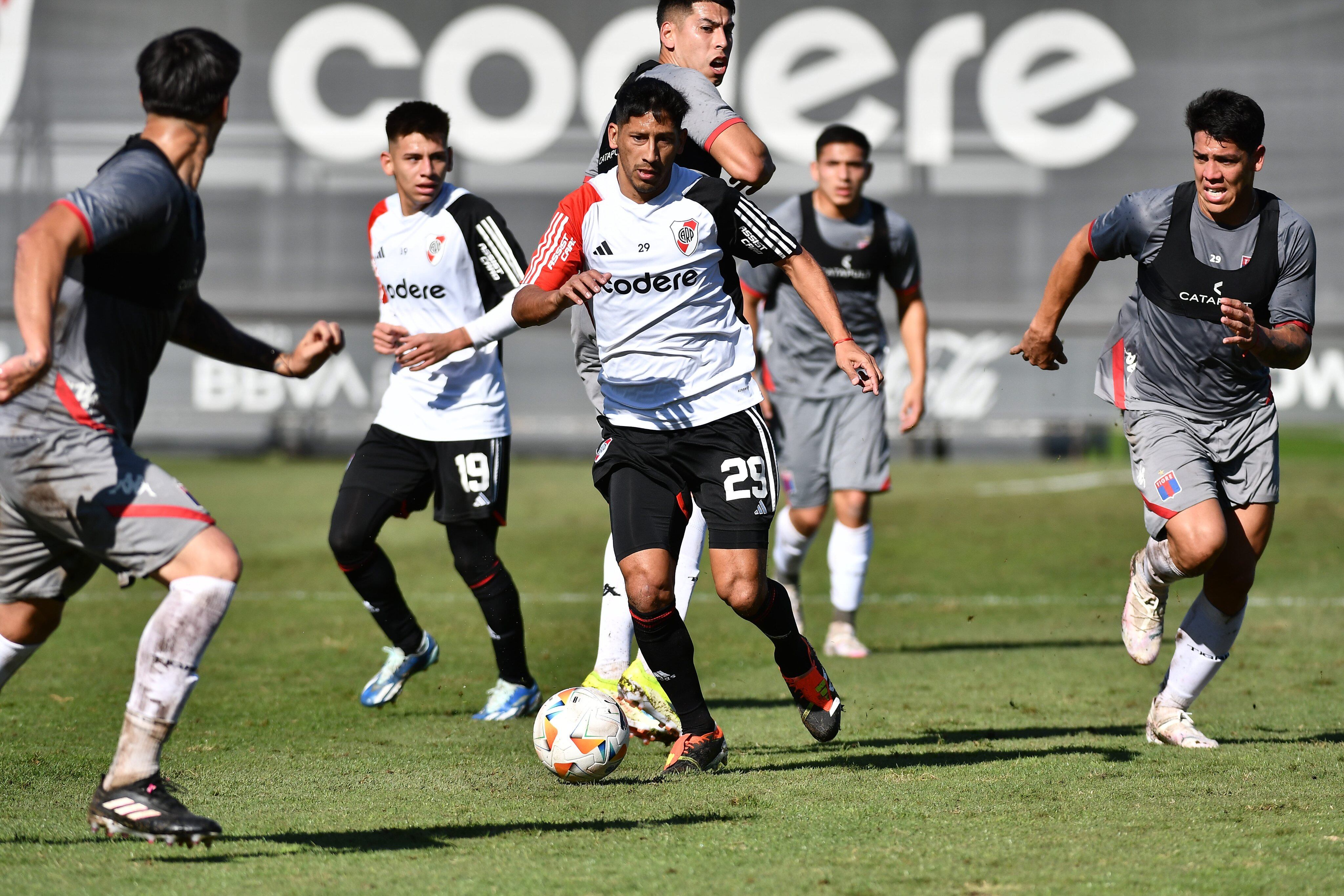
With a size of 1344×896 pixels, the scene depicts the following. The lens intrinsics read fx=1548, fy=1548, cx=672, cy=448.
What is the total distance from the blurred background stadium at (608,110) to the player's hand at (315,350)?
1743 centimetres

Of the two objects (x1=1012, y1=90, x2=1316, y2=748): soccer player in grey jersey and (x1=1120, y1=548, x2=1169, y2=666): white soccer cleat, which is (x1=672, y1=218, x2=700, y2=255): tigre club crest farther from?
(x1=1120, y1=548, x2=1169, y2=666): white soccer cleat

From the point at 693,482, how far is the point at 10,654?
2.24 metres

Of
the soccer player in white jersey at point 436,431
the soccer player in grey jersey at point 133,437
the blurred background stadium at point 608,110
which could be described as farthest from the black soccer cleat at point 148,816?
the blurred background stadium at point 608,110

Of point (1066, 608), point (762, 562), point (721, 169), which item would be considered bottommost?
point (1066, 608)

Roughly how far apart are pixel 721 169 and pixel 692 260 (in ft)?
2.24

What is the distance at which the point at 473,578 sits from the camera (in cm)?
667

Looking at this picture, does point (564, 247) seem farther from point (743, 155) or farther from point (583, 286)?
point (743, 155)

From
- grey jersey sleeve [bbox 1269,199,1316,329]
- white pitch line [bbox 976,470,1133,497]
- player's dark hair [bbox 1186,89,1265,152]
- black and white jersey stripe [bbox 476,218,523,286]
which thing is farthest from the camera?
white pitch line [bbox 976,470,1133,497]

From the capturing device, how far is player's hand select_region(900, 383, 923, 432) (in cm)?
822

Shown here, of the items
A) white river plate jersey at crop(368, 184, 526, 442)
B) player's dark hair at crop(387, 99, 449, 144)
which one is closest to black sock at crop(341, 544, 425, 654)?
white river plate jersey at crop(368, 184, 526, 442)

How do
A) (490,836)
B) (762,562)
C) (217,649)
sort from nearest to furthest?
1. (490,836)
2. (762,562)
3. (217,649)

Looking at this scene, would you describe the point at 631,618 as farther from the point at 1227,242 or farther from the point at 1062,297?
the point at 1227,242

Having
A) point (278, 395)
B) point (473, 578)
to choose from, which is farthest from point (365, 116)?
point (473, 578)

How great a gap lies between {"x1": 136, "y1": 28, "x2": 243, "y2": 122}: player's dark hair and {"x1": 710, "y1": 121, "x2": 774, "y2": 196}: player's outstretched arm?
71.0 inches
